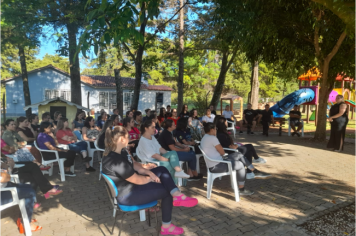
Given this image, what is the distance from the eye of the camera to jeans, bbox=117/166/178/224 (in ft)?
10.6

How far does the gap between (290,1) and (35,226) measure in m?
10.3

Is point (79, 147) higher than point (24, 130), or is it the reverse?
point (24, 130)

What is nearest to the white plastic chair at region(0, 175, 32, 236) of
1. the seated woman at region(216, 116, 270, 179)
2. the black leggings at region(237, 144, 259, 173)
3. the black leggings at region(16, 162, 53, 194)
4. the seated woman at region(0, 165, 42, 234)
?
the seated woman at region(0, 165, 42, 234)

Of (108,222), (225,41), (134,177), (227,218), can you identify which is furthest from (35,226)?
(225,41)

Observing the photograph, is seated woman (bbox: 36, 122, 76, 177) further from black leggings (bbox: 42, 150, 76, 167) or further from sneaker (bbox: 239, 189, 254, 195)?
sneaker (bbox: 239, 189, 254, 195)

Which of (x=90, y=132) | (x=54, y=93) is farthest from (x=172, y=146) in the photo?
(x=54, y=93)

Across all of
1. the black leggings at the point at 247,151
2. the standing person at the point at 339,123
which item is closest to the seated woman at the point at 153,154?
the black leggings at the point at 247,151

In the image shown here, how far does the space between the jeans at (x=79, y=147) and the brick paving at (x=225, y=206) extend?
0.58 meters

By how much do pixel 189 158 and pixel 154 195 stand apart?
88.0 inches

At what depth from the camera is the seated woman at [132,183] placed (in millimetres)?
3209

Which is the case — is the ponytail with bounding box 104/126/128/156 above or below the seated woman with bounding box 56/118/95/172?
above

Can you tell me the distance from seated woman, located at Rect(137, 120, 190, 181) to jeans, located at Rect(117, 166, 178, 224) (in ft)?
3.22

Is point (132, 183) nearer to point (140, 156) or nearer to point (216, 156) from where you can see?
point (140, 156)

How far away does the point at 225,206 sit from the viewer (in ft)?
14.5
